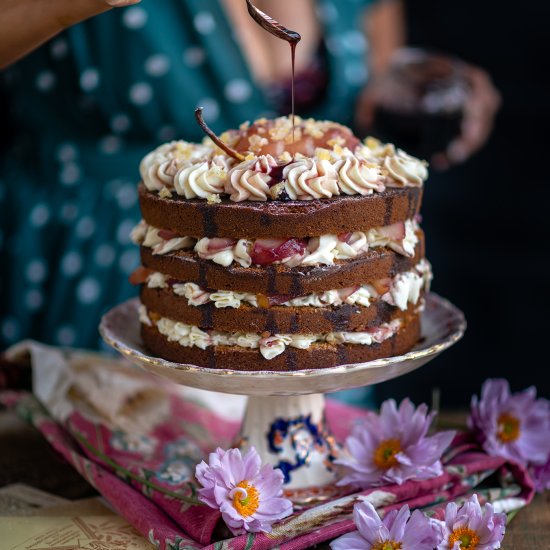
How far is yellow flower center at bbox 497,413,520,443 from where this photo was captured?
1.33 meters

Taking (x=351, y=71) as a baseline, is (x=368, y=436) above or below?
below

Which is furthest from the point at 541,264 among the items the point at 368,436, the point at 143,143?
the point at 368,436

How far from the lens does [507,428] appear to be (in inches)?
52.7

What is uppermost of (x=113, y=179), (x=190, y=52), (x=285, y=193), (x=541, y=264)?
(x=190, y=52)

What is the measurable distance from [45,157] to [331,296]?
117 centimetres

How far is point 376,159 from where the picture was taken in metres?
1.19

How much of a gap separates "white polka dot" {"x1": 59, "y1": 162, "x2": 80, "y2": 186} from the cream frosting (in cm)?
86

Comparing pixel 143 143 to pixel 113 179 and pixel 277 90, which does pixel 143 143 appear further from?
pixel 277 90

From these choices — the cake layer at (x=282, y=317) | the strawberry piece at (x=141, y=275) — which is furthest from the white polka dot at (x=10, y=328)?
the cake layer at (x=282, y=317)

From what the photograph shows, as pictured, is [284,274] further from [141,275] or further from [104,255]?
[104,255]

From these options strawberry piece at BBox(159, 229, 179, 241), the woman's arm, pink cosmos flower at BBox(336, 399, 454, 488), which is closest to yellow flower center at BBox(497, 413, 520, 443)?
pink cosmos flower at BBox(336, 399, 454, 488)

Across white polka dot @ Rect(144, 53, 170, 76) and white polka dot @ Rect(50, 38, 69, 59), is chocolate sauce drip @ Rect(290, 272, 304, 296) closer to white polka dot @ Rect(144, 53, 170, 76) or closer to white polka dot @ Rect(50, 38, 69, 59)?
white polka dot @ Rect(144, 53, 170, 76)

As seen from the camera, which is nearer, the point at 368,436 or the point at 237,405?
the point at 368,436

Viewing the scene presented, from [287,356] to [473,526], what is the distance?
315 mm
